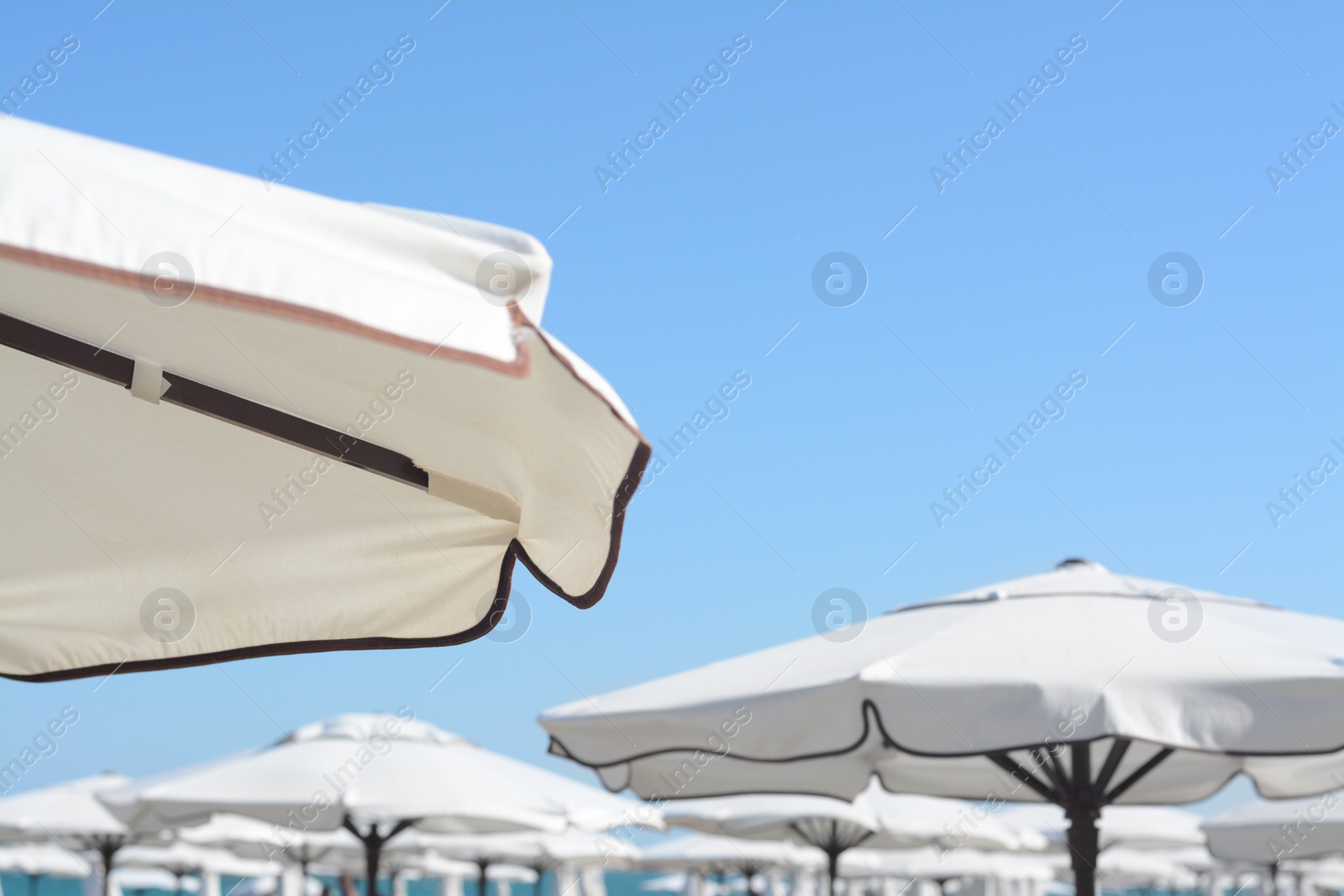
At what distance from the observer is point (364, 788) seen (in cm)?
815

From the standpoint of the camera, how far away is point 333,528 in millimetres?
2516

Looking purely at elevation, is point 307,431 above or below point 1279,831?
above

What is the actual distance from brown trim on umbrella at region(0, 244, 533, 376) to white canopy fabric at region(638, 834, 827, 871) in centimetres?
1704

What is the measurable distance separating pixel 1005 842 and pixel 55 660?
10.6 metres

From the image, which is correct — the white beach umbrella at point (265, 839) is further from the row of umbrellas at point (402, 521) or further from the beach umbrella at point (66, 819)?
the row of umbrellas at point (402, 521)

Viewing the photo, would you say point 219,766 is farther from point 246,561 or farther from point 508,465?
point 508,465

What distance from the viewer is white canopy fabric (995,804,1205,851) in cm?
1265

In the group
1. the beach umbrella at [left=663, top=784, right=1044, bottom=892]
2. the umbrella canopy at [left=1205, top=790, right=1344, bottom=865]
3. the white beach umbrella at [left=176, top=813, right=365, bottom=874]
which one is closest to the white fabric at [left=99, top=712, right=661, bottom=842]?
the beach umbrella at [left=663, top=784, right=1044, bottom=892]

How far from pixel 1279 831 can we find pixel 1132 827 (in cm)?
544

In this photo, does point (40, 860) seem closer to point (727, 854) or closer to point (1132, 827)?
point (727, 854)

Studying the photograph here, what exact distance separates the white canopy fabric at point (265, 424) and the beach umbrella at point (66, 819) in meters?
10.3

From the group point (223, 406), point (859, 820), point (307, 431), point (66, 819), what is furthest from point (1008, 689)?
point (66, 819)

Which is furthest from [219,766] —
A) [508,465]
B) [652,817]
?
[508,465]

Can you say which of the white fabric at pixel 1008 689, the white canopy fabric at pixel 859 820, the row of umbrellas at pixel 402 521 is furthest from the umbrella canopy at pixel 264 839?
the row of umbrellas at pixel 402 521
